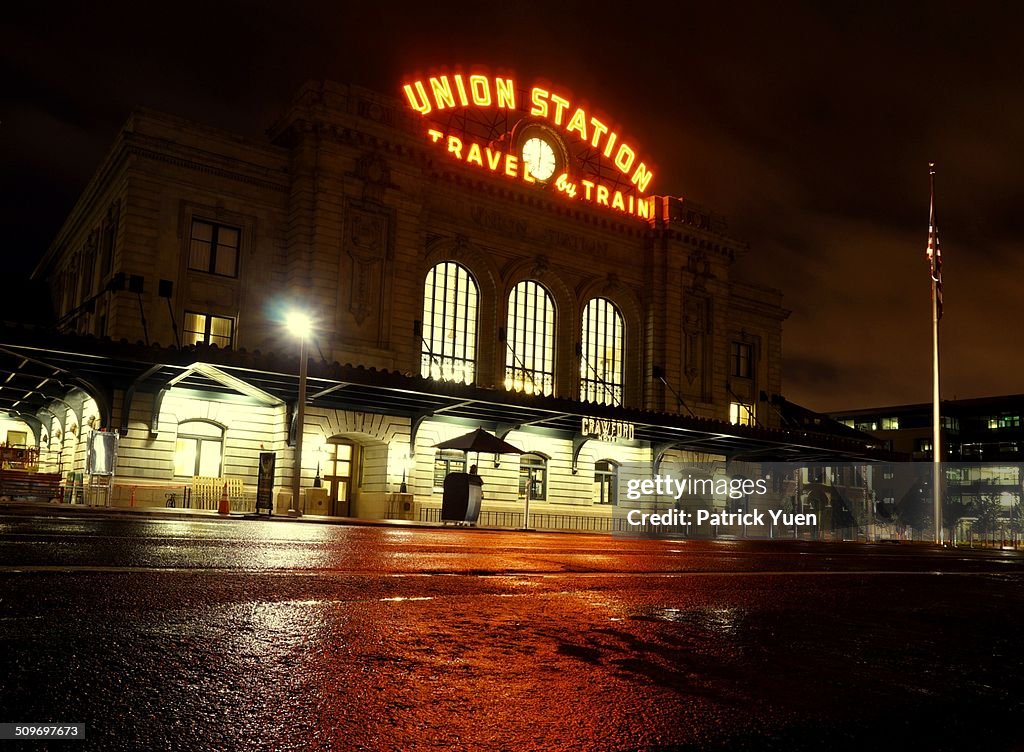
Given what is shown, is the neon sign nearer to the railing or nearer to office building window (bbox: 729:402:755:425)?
office building window (bbox: 729:402:755:425)

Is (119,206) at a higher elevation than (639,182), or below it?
below

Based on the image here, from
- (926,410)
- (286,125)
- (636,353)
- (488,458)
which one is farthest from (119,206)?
(926,410)

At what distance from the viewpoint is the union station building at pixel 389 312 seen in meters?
30.5

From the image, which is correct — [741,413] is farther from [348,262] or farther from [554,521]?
[348,262]

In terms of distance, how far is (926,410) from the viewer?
10212 cm

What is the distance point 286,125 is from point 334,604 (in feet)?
113

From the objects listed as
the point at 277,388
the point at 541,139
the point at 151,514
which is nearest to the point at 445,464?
the point at 277,388

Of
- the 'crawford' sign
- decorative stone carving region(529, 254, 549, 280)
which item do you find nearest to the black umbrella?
the 'crawford' sign

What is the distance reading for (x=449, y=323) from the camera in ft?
129

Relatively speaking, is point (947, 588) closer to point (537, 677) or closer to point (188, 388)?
point (537, 677)

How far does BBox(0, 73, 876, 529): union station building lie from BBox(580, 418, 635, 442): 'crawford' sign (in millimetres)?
98

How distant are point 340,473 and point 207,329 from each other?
7.98 meters

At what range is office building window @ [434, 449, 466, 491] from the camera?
36500 mm

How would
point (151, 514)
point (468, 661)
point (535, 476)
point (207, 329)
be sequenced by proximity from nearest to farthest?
point (468, 661)
point (151, 514)
point (207, 329)
point (535, 476)
